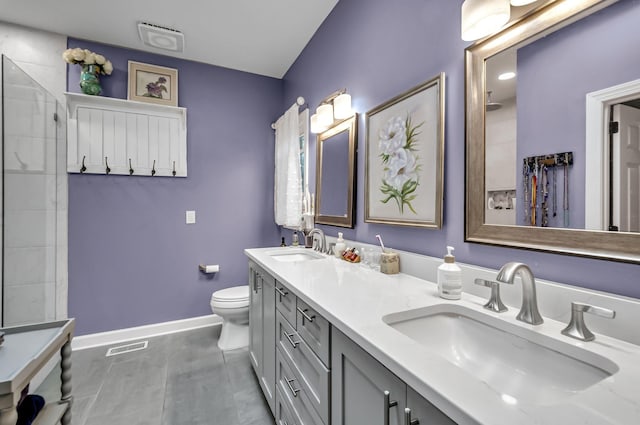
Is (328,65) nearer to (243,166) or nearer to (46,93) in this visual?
(243,166)

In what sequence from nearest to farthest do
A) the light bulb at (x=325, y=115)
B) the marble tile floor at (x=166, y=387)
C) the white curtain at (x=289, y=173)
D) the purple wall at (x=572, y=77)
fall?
the purple wall at (x=572, y=77)
the marble tile floor at (x=166, y=387)
the light bulb at (x=325, y=115)
the white curtain at (x=289, y=173)

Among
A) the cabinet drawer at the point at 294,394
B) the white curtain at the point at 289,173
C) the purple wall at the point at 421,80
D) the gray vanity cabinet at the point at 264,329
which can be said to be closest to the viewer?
the purple wall at the point at 421,80

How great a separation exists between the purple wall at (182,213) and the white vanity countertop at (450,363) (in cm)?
195

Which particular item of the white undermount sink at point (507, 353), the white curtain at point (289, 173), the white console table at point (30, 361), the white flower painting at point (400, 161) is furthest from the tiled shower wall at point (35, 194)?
the white undermount sink at point (507, 353)

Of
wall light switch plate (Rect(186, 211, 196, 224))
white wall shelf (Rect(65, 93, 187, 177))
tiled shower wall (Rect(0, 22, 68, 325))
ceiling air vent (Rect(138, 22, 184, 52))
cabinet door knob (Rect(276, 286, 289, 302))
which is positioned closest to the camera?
cabinet door knob (Rect(276, 286, 289, 302))

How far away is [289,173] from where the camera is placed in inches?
101

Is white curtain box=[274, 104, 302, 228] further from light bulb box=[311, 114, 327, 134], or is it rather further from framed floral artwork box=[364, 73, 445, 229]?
framed floral artwork box=[364, 73, 445, 229]

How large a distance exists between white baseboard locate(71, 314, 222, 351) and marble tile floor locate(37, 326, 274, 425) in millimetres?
99

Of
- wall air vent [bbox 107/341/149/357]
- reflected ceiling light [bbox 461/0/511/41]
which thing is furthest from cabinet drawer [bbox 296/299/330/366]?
wall air vent [bbox 107/341/149/357]

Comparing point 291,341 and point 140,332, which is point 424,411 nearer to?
point 291,341

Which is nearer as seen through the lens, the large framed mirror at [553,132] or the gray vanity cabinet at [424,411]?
the gray vanity cabinet at [424,411]

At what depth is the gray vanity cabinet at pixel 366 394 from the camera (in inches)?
22.5

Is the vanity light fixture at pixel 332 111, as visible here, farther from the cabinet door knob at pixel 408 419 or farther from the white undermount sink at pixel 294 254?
the cabinet door knob at pixel 408 419

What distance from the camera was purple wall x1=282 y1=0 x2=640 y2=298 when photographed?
0.82 metres
